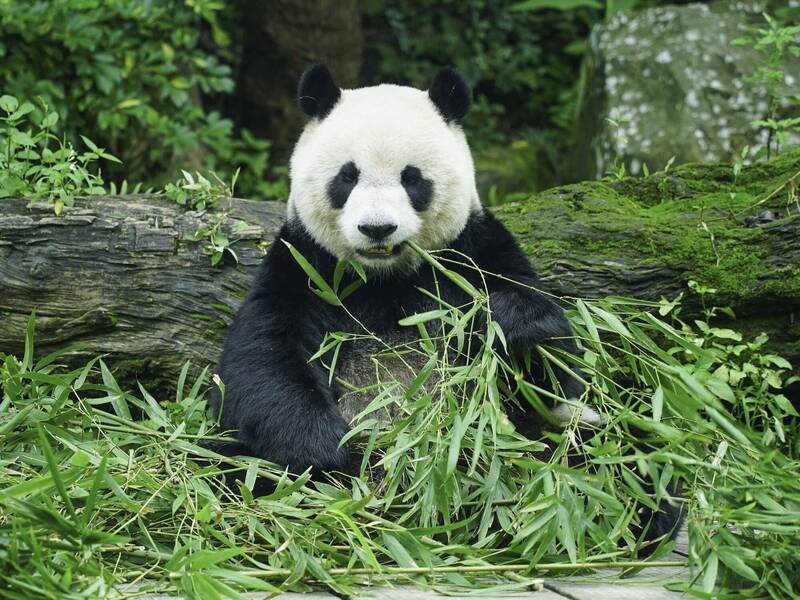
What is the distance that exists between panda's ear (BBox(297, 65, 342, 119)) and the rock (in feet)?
11.9

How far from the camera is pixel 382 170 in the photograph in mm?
3775

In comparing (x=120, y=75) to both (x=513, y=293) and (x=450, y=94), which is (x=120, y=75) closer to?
(x=450, y=94)

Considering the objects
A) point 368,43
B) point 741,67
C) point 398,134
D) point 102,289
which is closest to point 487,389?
point 398,134

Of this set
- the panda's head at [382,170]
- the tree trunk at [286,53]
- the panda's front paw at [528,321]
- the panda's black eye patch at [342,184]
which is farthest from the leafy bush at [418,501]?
the tree trunk at [286,53]

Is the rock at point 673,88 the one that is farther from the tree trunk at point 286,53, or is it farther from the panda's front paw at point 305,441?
the panda's front paw at point 305,441

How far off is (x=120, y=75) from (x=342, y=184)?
3.42 m

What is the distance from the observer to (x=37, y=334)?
14.7 feet

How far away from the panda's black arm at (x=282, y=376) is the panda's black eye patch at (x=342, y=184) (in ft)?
0.98

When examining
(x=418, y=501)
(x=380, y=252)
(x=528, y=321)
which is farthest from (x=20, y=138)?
(x=418, y=501)

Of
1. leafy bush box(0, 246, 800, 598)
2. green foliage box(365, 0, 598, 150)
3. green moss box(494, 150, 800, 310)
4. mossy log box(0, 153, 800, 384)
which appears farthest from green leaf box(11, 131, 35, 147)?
green foliage box(365, 0, 598, 150)

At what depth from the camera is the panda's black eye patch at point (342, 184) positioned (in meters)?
3.82

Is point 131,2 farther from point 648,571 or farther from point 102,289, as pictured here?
point 648,571

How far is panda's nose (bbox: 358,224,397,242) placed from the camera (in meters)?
3.57

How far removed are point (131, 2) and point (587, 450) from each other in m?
5.03
